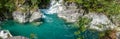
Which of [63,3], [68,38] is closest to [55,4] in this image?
[63,3]

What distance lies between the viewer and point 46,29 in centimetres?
2547

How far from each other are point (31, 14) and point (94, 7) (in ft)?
20.2

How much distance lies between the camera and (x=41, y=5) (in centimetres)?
3228

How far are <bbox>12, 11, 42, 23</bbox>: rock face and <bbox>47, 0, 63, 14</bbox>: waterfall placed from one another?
241 cm

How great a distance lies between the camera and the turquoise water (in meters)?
23.3

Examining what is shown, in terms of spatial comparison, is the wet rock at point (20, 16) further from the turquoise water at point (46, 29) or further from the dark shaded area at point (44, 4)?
the dark shaded area at point (44, 4)

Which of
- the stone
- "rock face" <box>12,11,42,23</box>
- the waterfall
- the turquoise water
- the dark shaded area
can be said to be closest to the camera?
the turquoise water

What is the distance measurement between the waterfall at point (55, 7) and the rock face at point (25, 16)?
2.41 meters

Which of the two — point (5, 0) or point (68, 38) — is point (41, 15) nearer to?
point (5, 0)

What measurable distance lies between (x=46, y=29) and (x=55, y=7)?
23.3ft

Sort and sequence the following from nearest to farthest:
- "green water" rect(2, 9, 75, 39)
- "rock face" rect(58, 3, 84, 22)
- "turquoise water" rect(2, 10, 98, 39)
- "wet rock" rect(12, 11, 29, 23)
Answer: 1. "turquoise water" rect(2, 10, 98, 39)
2. "green water" rect(2, 9, 75, 39)
3. "wet rock" rect(12, 11, 29, 23)
4. "rock face" rect(58, 3, 84, 22)

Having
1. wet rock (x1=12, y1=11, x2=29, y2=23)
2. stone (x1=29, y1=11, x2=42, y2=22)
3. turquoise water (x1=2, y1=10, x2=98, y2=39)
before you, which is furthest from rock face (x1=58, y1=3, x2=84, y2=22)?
wet rock (x1=12, y1=11, x2=29, y2=23)

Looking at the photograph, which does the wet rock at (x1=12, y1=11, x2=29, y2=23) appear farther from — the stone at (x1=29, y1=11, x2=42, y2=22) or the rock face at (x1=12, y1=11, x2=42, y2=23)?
the stone at (x1=29, y1=11, x2=42, y2=22)

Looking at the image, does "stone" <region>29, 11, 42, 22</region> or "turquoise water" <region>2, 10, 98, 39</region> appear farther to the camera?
→ "stone" <region>29, 11, 42, 22</region>
